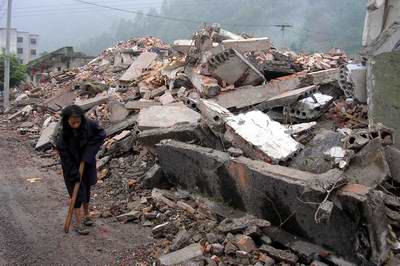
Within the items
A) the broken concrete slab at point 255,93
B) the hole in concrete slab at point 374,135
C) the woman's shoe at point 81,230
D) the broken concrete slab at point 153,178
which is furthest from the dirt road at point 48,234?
the broken concrete slab at point 255,93

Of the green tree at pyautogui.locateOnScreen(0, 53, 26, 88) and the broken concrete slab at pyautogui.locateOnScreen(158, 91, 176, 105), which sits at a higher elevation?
the broken concrete slab at pyautogui.locateOnScreen(158, 91, 176, 105)

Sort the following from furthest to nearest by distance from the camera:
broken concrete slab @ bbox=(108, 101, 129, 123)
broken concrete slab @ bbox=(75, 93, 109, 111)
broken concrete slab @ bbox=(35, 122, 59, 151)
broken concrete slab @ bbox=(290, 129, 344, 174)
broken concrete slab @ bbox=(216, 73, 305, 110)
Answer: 1. broken concrete slab @ bbox=(75, 93, 109, 111)
2. broken concrete slab @ bbox=(35, 122, 59, 151)
3. broken concrete slab @ bbox=(108, 101, 129, 123)
4. broken concrete slab @ bbox=(216, 73, 305, 110)
5. broken concrete slab @ bbox=(290, 129, 344, 174)

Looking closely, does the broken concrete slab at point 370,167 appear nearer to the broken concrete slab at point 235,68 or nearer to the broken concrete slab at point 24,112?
the broken concrete slab at point 235,68

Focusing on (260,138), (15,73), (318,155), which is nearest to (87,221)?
(260,138)

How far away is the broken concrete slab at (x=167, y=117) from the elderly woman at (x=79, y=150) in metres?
2.16

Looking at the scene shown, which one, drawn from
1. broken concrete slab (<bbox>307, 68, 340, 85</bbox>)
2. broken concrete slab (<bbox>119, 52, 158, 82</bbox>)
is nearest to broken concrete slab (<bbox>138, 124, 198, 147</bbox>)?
broken concrete slab (<bbox>307, 68, 340, 85</bbox>)

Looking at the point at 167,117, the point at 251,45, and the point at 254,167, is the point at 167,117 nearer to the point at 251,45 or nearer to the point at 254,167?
the point at 254,167

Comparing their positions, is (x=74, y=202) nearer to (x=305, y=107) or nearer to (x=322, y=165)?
(x=322, y=165)

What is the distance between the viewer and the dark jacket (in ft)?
16.9

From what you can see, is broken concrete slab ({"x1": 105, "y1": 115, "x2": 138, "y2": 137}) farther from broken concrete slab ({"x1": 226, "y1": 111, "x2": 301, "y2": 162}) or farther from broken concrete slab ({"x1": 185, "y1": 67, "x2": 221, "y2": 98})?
broken concrete slab ({"x1": 226, "y1": 111, "x2": 301, "y2": 162})

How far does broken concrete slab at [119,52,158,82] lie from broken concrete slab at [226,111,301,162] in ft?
23.3

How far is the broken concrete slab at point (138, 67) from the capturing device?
1304cm

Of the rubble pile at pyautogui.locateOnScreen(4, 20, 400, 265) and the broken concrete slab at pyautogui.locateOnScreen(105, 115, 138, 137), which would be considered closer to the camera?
the rubble pile at pyautogui.locateOnScreen(4, 20, 400, 265)

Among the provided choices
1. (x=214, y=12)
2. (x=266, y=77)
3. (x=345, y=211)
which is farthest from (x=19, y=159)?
(x=214, y=12)
